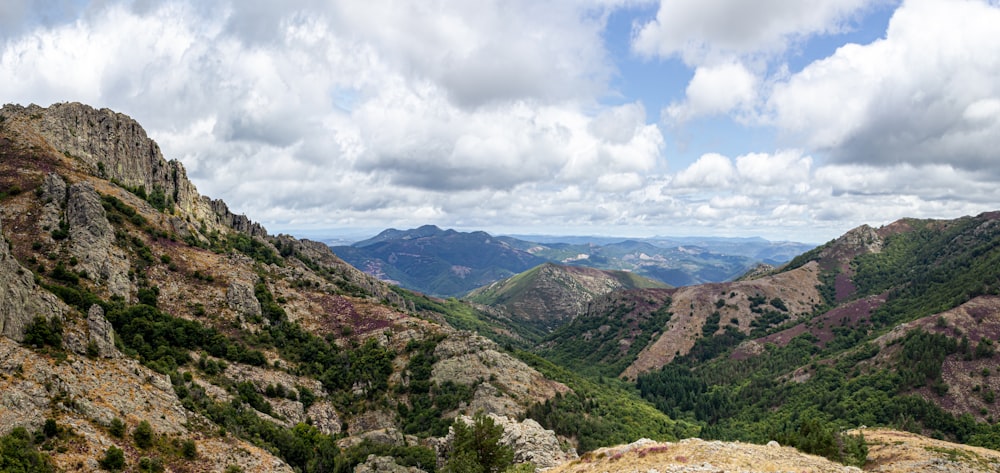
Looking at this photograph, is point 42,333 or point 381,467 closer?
point 42,333

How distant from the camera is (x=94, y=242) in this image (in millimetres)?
80500

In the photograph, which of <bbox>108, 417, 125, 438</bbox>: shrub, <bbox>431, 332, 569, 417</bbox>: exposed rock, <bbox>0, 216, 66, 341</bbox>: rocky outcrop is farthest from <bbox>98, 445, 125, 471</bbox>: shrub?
<bbox>431, 332, 569, 417</bbox>: exposed rock

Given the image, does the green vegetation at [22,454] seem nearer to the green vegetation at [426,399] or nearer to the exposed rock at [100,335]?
the exposed rock at [100,335]

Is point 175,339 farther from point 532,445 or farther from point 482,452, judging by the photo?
point 532,445

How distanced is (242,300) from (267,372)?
2014 centimetres

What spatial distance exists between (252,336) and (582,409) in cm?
7560

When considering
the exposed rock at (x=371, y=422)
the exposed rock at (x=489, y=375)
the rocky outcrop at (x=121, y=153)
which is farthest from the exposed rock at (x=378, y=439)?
the rocky outcrop at (x=121, y=153)

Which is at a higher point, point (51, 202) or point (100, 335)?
point (51, 202)

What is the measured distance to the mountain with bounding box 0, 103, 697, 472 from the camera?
45.8 meters

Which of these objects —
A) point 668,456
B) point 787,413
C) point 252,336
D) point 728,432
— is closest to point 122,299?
point 252,336

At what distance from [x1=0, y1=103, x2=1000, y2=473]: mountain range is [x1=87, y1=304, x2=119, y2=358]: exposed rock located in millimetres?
234

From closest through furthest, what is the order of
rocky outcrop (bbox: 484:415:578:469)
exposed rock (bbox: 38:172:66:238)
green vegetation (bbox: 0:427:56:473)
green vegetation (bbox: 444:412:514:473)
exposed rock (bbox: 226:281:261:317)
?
green vegetation (bbox: 0:427:56:473)
green vegetation (bbox: 444:412:514:473)
rocky outcrop (bbox: 484:415:578:469)
exposed rock (bbox: 38:172:66:238)
exposed rock (bbox: 226:281:261:317)

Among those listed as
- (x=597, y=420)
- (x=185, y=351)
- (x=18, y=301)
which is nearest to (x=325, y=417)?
(x=185, y=351)

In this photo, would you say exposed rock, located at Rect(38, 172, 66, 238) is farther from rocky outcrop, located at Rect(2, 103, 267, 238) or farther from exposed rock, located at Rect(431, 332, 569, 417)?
exposed rock, located at Rect(431, 332, 569, 417)
